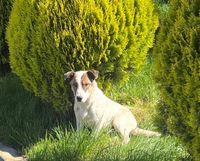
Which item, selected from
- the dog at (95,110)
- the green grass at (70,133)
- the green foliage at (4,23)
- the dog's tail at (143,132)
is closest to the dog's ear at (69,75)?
the dog at (95,110)

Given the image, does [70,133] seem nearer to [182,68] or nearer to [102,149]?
[102,149]

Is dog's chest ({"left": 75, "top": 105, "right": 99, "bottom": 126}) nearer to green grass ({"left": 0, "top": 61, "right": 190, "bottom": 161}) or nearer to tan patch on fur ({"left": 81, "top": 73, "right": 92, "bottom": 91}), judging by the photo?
green grass ({"left": 0, "top": 61, "right": 190, "bottom": 161})

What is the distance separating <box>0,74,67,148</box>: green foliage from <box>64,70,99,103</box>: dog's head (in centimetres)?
91

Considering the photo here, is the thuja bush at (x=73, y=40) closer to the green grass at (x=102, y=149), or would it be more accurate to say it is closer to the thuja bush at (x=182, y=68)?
the green grass at (x=102, y=149)

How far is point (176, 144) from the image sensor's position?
621cm

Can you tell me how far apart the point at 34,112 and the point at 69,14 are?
5.43 ft

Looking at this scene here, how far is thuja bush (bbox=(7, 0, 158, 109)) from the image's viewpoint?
A: 685 cm

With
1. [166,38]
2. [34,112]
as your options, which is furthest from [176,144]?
[34,112]

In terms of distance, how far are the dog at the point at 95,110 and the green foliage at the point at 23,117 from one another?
65cm

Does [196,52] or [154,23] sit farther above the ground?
[196,52]

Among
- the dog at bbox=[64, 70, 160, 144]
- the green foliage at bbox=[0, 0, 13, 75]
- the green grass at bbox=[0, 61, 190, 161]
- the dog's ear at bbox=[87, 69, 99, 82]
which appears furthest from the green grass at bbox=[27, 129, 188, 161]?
the green foliage at bbox=[0, 0, 13, 75]

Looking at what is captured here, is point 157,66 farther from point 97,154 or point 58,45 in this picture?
point 58,45

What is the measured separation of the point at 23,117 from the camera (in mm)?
7520

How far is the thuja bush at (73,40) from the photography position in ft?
22.5
